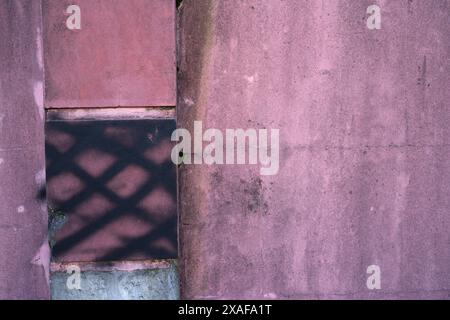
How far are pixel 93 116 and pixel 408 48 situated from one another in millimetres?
2008

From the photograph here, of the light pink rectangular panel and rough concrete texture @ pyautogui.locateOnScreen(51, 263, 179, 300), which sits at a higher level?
the light pink rectangular panel

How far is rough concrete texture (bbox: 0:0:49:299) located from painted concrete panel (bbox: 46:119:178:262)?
0.31 metres

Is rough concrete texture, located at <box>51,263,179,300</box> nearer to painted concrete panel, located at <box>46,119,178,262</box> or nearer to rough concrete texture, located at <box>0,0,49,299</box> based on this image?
painted concrete panel, located at <box>46,119,178,262</box>

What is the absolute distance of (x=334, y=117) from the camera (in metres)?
2.41

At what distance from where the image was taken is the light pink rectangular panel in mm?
2096

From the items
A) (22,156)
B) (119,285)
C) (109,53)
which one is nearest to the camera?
(109,53)

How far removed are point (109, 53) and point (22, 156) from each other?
2.93 ft

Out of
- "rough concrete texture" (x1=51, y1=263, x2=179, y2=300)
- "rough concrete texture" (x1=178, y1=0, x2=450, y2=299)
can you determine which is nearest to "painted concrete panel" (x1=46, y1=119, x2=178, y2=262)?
"rough concrete texture" (x1=51, y1=263, x2=179, y2=300)

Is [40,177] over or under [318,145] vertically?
under

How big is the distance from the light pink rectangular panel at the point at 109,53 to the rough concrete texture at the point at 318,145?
0.23 m

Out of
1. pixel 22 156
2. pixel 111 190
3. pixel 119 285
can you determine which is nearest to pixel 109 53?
pixel 111 190

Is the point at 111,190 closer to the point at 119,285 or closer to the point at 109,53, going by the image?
the point at 119,285

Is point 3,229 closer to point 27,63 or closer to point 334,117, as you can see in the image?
point 27,63

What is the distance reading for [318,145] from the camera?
2.42 meters
